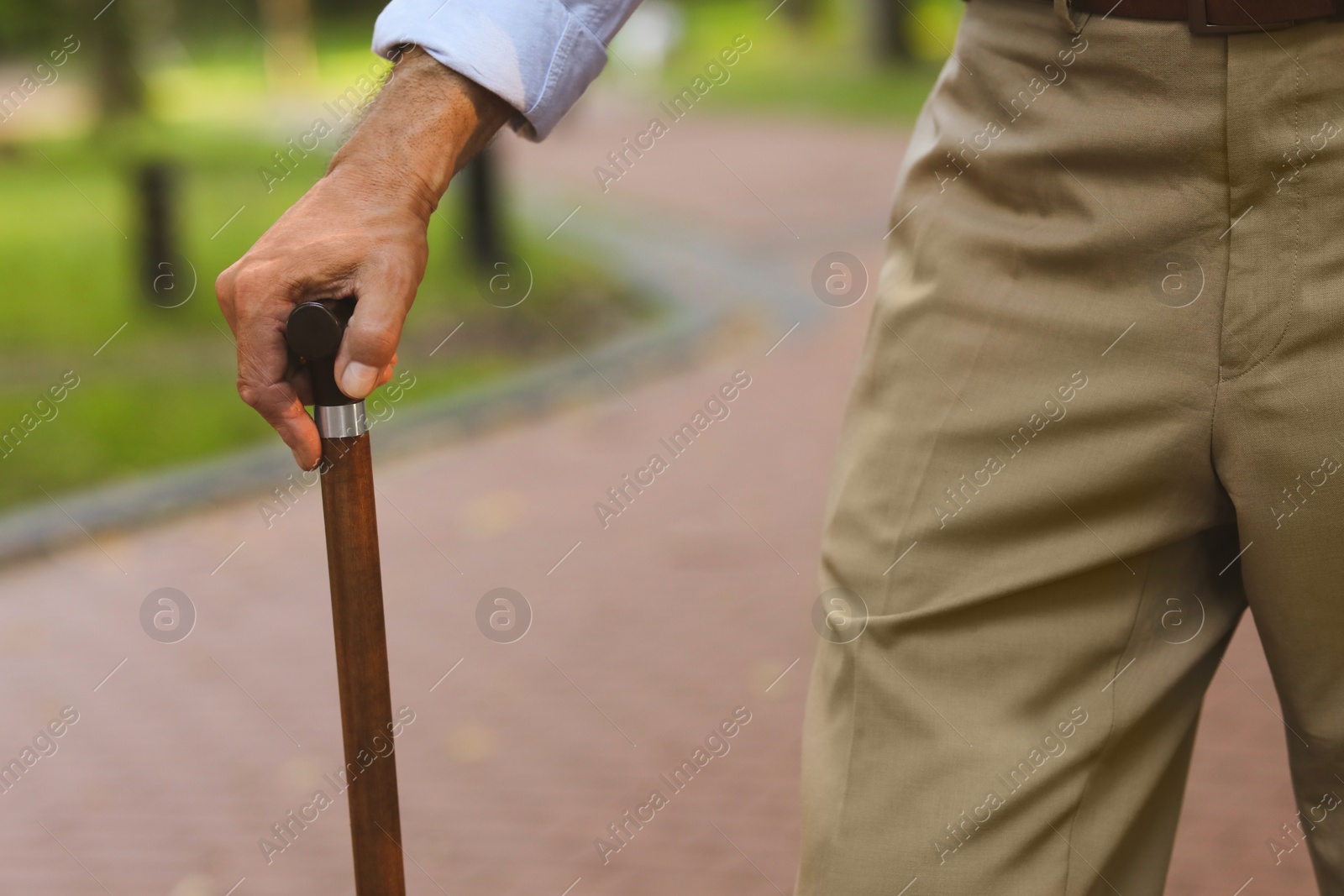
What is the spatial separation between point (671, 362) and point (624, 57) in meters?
20.3

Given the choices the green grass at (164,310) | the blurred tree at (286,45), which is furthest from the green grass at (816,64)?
the blurred tree at (286,45)

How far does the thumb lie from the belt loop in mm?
679

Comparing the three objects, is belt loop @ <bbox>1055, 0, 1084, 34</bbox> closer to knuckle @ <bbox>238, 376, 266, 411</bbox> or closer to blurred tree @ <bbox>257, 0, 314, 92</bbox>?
knuckle @ <bbox>238, 376, 266, 411</bbox>

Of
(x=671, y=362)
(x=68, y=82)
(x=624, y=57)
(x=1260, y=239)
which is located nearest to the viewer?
(x=1260, y=239)

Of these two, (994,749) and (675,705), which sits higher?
(994,749)

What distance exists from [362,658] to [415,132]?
0.52 meters

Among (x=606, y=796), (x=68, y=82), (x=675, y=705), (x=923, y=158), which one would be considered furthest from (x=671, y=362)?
(x=68, y=82)

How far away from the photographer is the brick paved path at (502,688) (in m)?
3.61

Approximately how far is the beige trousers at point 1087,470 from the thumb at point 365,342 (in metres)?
0.49

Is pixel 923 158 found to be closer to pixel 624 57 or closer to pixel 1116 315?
pixel 1116 315

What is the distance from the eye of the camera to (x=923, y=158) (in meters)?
1.56

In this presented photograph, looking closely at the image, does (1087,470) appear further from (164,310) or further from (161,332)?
(164,310)

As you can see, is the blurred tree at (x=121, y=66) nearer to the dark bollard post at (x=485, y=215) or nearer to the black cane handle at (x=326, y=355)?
the dark bollard post at (x=485, y=215)

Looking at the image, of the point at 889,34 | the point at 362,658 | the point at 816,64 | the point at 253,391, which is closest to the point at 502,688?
the point at 362,658
